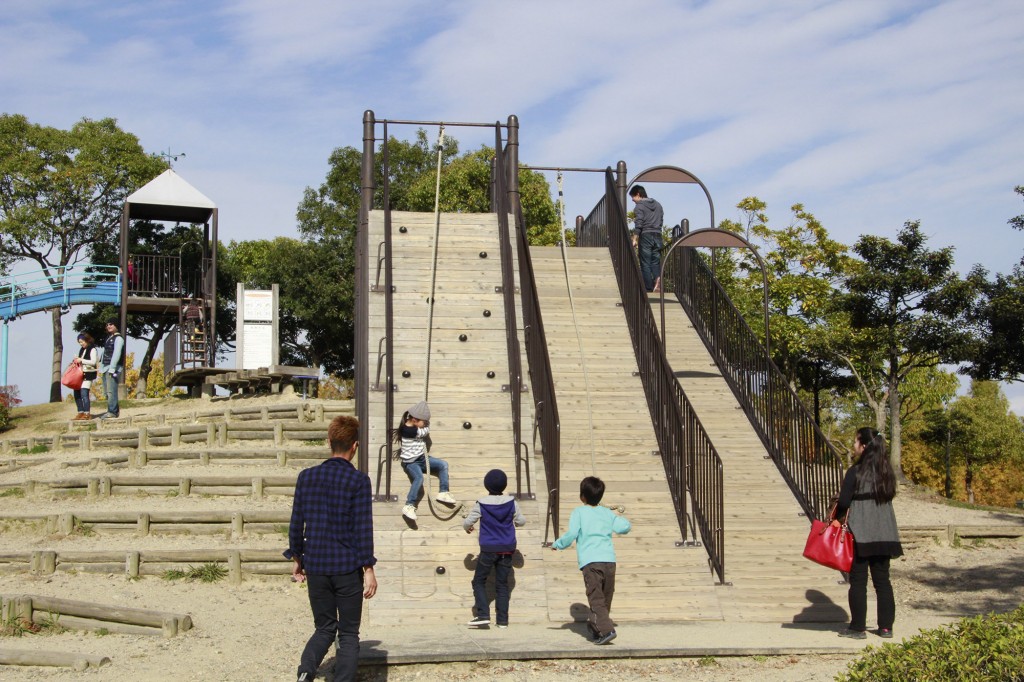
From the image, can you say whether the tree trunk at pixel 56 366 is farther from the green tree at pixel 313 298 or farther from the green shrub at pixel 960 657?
the green shrub at pixel 960 657

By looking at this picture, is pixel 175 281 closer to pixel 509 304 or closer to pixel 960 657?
pixel 509 304

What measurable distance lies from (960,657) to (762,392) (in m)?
7.48

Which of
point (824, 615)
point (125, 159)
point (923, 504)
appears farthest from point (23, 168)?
point (824, 615)

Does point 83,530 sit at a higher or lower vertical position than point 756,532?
lower

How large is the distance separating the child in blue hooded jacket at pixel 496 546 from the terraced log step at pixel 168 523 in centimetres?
378

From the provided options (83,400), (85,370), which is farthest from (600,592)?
(83,400)

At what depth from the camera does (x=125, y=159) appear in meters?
37.1

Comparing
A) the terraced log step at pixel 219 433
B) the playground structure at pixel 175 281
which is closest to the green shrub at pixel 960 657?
the terraced log step at pixel 219 433

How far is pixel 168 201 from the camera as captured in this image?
2742cm

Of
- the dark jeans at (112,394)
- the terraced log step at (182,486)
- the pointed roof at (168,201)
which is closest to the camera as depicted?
the terraced log step at (182,486)

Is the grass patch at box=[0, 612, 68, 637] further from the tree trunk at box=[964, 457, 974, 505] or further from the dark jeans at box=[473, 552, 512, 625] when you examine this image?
the tree trunk at box=[964, 457, 974, 505]

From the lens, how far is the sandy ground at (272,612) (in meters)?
7.00

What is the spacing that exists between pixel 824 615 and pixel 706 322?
19.7 ft

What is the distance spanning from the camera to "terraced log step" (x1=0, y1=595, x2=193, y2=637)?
27.6 ft
